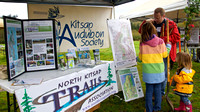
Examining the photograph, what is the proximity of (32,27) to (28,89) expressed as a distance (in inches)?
36.4

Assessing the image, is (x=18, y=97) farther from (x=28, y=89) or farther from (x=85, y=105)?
(x=85, y=105)

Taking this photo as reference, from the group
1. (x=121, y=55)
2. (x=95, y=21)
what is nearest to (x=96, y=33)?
(x=95, y=21)

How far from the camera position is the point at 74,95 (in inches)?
78.3

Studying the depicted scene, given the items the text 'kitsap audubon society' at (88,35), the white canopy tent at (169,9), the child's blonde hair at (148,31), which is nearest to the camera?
the child's blonde hair at (148,31)

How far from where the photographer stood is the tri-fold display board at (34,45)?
1909mm

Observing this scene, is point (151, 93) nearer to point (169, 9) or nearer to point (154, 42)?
point (154, 42)

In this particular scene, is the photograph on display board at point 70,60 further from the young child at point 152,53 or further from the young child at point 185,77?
the young child at point 185,77

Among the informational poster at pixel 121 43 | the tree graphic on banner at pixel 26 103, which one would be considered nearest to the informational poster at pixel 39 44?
the tree graphic on banner at pixel 26 103

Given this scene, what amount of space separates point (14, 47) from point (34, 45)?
0.31m

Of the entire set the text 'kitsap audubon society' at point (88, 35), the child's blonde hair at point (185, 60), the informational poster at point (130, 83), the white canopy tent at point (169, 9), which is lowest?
the informational poster at point (130, 83)

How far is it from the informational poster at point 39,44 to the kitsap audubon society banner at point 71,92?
18.5 inches

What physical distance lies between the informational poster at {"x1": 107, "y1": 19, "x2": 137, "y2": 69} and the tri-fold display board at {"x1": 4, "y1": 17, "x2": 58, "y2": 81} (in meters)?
1.08

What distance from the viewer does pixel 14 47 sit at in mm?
1785

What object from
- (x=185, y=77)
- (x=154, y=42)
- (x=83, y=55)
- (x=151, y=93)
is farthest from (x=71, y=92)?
(x=185, y=77)
